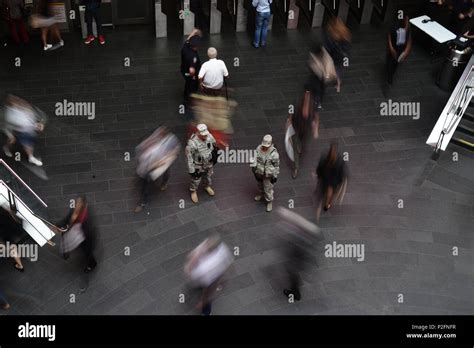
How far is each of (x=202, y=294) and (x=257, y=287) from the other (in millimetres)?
1248

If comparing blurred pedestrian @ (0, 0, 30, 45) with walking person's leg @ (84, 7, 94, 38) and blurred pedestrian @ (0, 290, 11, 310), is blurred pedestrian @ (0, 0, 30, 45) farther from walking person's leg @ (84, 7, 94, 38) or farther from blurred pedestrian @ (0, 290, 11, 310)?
blurred pedestrian @ (0, 290, 11, 310)

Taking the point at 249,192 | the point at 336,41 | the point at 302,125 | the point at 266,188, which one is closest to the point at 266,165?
the point at 266,188

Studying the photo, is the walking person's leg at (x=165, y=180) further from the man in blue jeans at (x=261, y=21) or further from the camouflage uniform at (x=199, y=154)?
the man in blue jeans at (x=261, y=21)

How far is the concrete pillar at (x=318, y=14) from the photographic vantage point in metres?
16.4

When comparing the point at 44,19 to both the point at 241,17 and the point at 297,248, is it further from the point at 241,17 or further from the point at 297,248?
the point at 297,248

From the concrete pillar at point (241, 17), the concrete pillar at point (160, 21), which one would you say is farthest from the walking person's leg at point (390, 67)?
the concrete pillar at point (160, 21)

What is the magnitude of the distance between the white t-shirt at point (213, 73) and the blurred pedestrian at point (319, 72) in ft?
6.01

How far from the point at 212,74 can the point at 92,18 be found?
3975 millimetres

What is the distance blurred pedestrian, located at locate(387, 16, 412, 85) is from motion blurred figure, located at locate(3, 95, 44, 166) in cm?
723

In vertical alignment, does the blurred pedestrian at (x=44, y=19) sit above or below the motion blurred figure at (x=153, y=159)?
above

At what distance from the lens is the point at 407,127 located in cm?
1413

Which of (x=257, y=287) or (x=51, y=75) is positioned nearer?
(x=257, y=287)
